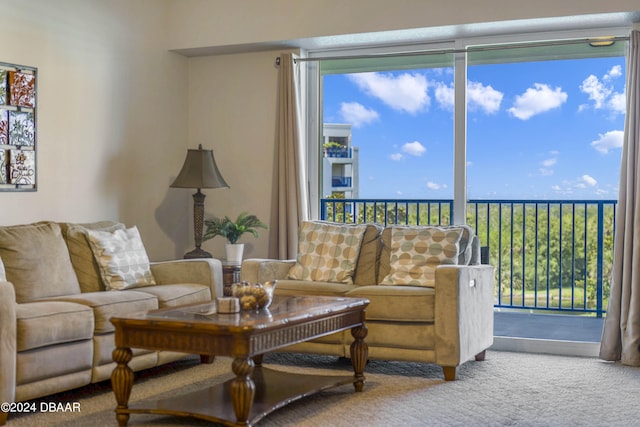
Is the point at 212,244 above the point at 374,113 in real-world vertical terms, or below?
below

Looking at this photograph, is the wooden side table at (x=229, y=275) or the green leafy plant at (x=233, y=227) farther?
the green leafy plant at (x=233, y=227)

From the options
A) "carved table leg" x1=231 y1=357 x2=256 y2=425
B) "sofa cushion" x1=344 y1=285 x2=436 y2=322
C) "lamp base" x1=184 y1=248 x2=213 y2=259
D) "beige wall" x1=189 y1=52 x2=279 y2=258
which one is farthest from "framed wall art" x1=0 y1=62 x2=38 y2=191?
"carved table leg" x1=231 y1=357 x2=256 y2=425

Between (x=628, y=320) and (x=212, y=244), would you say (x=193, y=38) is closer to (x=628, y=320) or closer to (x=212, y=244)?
(x=212, y=244)

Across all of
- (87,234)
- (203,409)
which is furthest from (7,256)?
(203,409)

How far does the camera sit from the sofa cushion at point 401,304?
4.65 metres

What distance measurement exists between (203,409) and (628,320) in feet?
9.77

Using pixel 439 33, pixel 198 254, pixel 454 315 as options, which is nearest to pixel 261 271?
pixel 198 254

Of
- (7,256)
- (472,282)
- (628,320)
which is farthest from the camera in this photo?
(628,320)

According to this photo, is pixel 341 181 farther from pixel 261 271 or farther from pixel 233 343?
pixel 233 343

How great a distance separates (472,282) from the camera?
191 inches

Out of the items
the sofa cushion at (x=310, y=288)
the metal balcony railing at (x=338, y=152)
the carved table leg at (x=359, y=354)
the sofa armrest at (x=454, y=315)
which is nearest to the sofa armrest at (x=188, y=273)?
the sofa cushion at (x=310, y=288)

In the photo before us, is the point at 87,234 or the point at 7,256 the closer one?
the point at 7,256

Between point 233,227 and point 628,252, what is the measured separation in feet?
9.04

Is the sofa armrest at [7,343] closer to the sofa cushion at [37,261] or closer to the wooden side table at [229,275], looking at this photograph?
the sofa cushion at [37,261]
